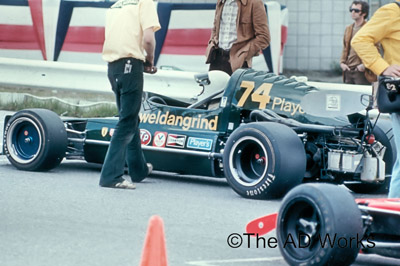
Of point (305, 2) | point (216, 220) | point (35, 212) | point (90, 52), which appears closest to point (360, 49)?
point (216, 220)

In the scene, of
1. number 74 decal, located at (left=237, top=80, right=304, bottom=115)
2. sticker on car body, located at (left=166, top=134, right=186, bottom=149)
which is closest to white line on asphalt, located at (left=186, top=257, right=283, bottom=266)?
number 74 decal, located at (left=237, top=80, right=304, bottom=115)

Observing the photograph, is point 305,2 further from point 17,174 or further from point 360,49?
point 360,49

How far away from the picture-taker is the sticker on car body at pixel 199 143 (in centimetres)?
914

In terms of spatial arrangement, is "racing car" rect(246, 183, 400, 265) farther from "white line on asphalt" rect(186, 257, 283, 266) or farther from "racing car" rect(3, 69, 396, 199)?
"racing car" rect(3, 69, 396, 199)

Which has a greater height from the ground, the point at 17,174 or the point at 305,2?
the point at 305,2

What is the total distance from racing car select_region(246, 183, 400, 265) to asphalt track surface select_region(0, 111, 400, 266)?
15.1 inches

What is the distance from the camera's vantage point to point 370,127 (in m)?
8.66

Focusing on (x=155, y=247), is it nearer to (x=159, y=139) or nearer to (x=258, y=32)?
(x=159, y=139)

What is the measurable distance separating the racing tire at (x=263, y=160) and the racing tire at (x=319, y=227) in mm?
2615

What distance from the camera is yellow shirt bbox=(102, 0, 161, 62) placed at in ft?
28.8

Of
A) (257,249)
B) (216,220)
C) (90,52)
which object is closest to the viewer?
(257,249)

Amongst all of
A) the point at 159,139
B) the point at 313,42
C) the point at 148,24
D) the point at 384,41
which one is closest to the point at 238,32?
the point at 159,139

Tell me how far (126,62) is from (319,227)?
3.83m

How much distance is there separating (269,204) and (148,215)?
3.87 feet
